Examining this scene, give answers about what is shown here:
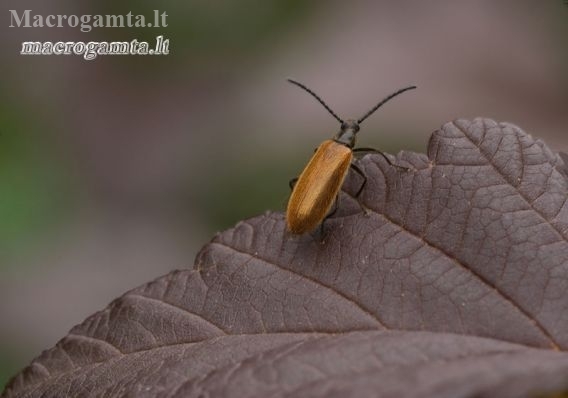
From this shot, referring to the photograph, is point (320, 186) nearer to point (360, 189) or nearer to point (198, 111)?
point (360, 189)

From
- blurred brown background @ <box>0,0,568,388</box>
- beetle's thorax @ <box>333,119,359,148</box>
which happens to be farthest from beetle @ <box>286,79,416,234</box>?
blurred brown background @ <box>0,0,568,388</box>

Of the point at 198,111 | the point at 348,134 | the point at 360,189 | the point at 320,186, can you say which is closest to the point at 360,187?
the point at 360,189

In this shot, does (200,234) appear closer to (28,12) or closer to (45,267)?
(45,267)

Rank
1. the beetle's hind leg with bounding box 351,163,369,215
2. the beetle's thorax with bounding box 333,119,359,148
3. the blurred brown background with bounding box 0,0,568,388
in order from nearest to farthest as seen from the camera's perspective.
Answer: the beetle's hind leg with bounding box 351,163,369,215
the beetle's thorax with bounding box 333,119,359,148
the blurred brown background with bounding box 0,0,568,388

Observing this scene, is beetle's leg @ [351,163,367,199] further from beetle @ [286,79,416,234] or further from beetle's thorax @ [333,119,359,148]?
beetle's thorax @ [333,119,359,148]

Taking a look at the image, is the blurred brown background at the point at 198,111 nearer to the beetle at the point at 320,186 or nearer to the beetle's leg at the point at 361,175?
the beetle at the point at 320,186
